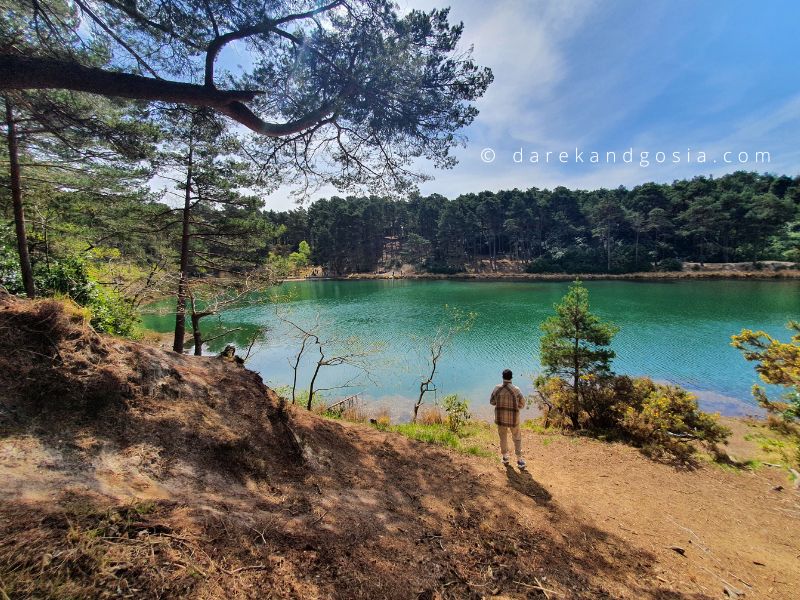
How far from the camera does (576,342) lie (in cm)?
944

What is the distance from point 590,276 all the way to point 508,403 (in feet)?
179

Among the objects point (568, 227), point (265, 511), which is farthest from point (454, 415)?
point (568, 227)

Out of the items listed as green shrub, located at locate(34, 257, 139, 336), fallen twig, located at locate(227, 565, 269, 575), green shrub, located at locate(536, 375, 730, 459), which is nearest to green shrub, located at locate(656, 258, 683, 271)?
green shrub, located at locate(536, 375, 730, 459)

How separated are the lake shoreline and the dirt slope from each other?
120ft

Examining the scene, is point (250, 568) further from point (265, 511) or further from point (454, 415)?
point (454, 415)

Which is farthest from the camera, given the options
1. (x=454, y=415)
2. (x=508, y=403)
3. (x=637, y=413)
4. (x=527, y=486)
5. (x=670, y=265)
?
(x=670, y=265)

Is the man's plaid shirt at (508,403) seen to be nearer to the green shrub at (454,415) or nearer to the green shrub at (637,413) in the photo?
the green shrub at (454,415)

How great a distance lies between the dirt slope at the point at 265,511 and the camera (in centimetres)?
183

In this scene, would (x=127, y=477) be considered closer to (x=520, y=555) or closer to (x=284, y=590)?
(x=284, y=590)

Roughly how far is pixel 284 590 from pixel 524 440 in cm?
738

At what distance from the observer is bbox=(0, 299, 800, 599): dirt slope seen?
1.83 metres

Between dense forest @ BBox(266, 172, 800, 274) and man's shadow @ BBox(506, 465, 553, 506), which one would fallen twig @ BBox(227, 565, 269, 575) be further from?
dense forest @ BBox(266, 172, 800, 274)

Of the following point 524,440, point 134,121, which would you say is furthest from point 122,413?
point 524,440

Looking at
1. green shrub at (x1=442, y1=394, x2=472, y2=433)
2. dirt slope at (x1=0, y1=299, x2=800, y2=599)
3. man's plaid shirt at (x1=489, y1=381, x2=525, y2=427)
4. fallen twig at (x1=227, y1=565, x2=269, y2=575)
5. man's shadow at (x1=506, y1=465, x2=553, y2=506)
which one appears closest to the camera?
dirt slope at (x1=0, y1=299, x2=800, y2=599)
